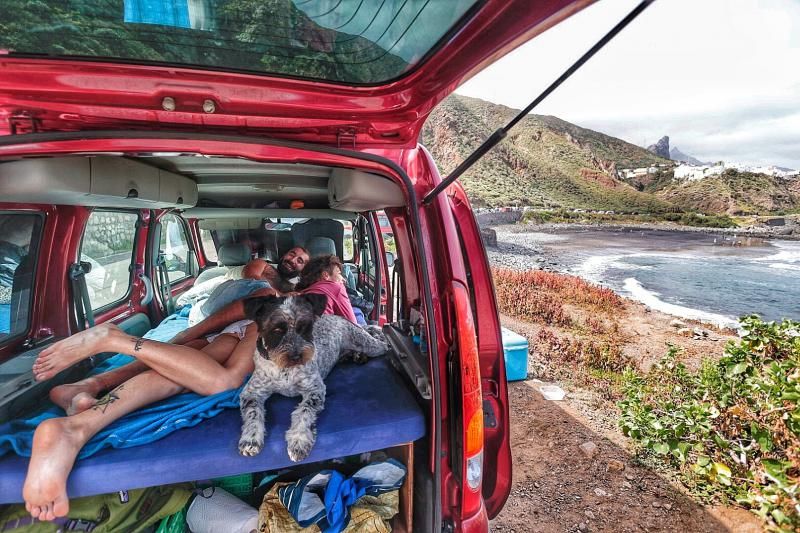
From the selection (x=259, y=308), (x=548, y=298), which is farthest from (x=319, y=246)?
(x=548, y=298)

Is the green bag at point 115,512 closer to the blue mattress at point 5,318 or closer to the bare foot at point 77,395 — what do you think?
the bare foot at point 77,395

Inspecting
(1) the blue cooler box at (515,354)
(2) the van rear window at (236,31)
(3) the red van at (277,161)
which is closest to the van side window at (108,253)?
(3) the red van at (277,161)

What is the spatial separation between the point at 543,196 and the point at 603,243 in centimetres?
1283

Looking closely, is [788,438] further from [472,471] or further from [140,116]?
[140,116]

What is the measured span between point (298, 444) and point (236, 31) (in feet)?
5.80

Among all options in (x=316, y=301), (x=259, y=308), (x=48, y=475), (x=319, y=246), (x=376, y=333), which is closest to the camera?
(x=48, y=475)

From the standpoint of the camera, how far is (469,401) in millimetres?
1839

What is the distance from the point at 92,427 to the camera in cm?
195

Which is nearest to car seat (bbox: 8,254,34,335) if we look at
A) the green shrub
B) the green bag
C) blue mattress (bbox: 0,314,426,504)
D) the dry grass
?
blue mattress (bbox: 0,314,426,504)

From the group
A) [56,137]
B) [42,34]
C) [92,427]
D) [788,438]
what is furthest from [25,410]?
[788,438]

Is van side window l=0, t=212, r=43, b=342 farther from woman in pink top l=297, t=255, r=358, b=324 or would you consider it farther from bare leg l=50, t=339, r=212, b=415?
woman in pink top l=297, t=255, r=358, b=324

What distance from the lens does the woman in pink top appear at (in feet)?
10.8

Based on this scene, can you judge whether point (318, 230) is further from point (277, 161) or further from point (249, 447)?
point (249, 447)

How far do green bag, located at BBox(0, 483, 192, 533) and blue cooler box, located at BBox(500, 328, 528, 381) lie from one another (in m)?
4.20
